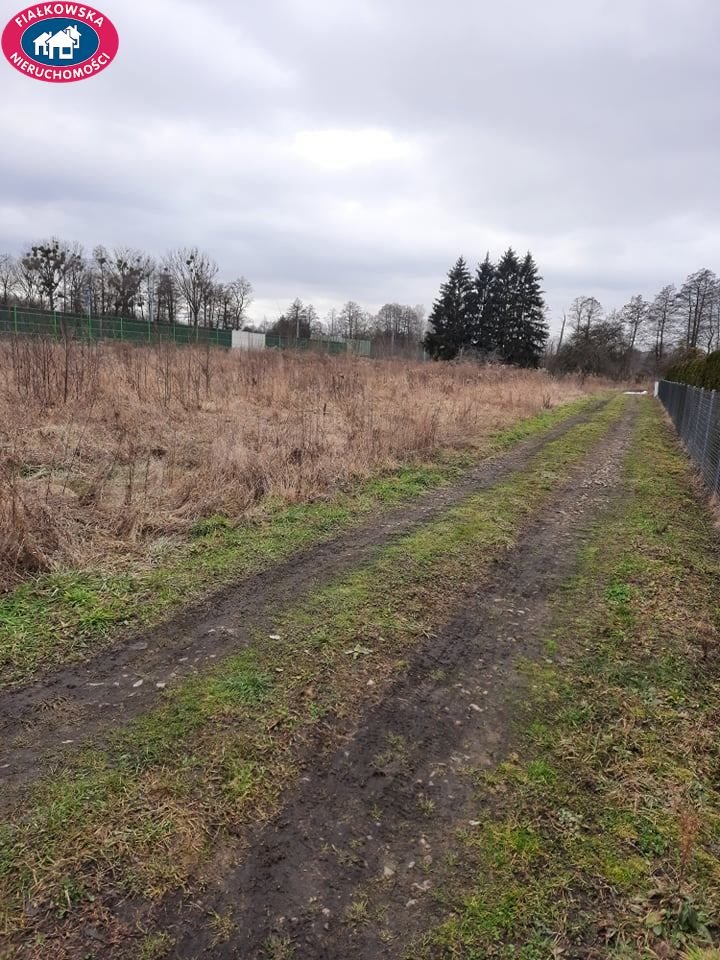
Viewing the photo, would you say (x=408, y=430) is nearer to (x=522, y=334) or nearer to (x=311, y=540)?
(x=311, y=540)

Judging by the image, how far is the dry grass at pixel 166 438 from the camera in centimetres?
493

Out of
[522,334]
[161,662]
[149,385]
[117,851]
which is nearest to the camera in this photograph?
[117,851]

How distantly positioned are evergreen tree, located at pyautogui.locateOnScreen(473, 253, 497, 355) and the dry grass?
36.7 meters

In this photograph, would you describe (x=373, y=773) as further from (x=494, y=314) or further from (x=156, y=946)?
(x=494, y=314)

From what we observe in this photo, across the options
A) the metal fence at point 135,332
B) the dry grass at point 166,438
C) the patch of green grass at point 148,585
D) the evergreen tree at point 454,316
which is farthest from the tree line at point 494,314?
the patch of green grass at point 148,585

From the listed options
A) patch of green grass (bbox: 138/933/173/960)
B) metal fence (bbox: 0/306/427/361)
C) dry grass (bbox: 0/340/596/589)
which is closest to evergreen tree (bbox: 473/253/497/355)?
metal fence (bbox: 0/306/427/361)

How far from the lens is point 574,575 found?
483cm

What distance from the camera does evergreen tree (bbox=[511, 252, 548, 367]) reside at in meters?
49.5

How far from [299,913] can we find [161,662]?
1.78 metres

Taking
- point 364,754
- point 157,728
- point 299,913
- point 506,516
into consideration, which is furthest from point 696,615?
point 157,728

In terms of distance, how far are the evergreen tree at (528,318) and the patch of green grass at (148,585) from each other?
154 ft

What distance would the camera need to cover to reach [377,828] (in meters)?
2.20

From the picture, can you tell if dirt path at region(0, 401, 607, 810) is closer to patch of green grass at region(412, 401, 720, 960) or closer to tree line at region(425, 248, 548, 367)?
patch of green grass at region(412, 401, 720, 960)

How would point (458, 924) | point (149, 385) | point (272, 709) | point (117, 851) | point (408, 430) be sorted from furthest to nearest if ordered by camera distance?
point (149, 385) < point (408, 430) < point (272, 709) < point (117, 851) < point (458, 924)
